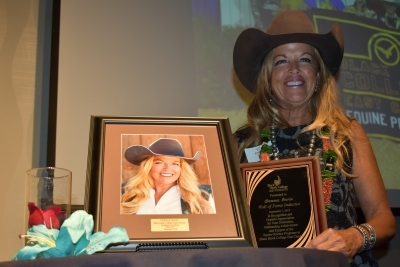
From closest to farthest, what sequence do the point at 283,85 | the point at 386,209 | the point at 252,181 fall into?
the point at 252,181 < the point at 386,209 < the point at 283,85

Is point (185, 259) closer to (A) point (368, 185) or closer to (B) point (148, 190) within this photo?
(B) point (148, 190)

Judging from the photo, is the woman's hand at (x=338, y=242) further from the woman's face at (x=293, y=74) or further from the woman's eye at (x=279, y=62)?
the woman's eye at (x=279, y=62)

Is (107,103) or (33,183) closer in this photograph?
(33,183)

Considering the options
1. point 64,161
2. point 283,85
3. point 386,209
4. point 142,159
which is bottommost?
point 386,209

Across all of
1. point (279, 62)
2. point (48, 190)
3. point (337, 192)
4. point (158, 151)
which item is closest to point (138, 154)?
point (158, 151)

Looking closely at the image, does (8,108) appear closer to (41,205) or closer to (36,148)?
(36,148)

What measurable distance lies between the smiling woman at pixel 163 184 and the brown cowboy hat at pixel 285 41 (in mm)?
784

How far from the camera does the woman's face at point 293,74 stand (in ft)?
5.80

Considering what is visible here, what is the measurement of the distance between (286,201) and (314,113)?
56 cm

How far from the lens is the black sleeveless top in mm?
1625

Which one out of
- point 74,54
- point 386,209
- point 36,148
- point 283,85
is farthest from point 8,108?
point 386,209

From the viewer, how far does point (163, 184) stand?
1.12 m

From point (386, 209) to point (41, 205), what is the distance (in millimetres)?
1015

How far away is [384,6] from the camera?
2920 millimetres
